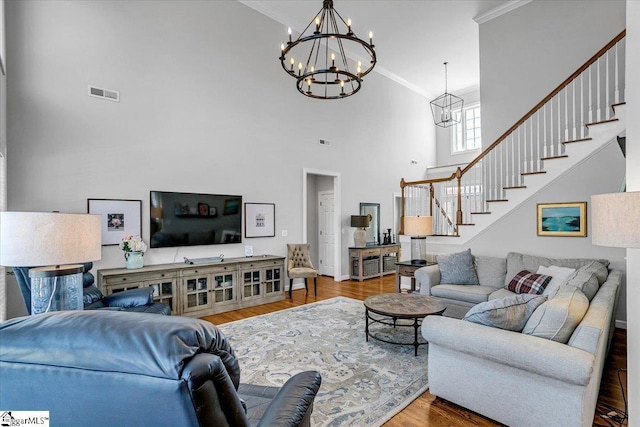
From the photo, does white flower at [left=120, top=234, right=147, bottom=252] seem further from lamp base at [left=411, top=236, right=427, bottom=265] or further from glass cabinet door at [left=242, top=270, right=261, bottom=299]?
lamp base at [left=411, top=236, right=427, bottom=265]

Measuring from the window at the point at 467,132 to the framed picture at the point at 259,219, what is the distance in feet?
21.8

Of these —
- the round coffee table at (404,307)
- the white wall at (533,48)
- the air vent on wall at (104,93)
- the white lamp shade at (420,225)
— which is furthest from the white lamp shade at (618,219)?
the white wall at (533,48)

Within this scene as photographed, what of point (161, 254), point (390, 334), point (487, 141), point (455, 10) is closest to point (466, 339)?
point (390, 334)

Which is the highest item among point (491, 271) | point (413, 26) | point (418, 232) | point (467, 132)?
point (413, 26)

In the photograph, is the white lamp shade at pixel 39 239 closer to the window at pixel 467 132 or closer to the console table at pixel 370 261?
the console table at pixel 370 261

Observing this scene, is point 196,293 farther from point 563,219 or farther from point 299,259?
point 563,219

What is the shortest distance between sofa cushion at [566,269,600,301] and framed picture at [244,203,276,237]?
14.7 feet

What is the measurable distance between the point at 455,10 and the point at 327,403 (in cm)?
694

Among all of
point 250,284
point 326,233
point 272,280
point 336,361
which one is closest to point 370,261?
point 326,233

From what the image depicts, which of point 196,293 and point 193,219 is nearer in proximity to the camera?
point 196,293

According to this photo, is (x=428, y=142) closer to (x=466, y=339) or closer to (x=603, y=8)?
(x=603, y=8)

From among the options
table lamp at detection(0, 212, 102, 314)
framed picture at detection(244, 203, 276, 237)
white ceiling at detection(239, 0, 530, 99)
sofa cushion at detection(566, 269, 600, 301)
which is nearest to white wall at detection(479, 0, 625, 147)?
white ceiling at detection(239, 0, 530, 99)

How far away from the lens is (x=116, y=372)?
30.5 inches

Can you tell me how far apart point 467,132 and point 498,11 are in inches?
161
